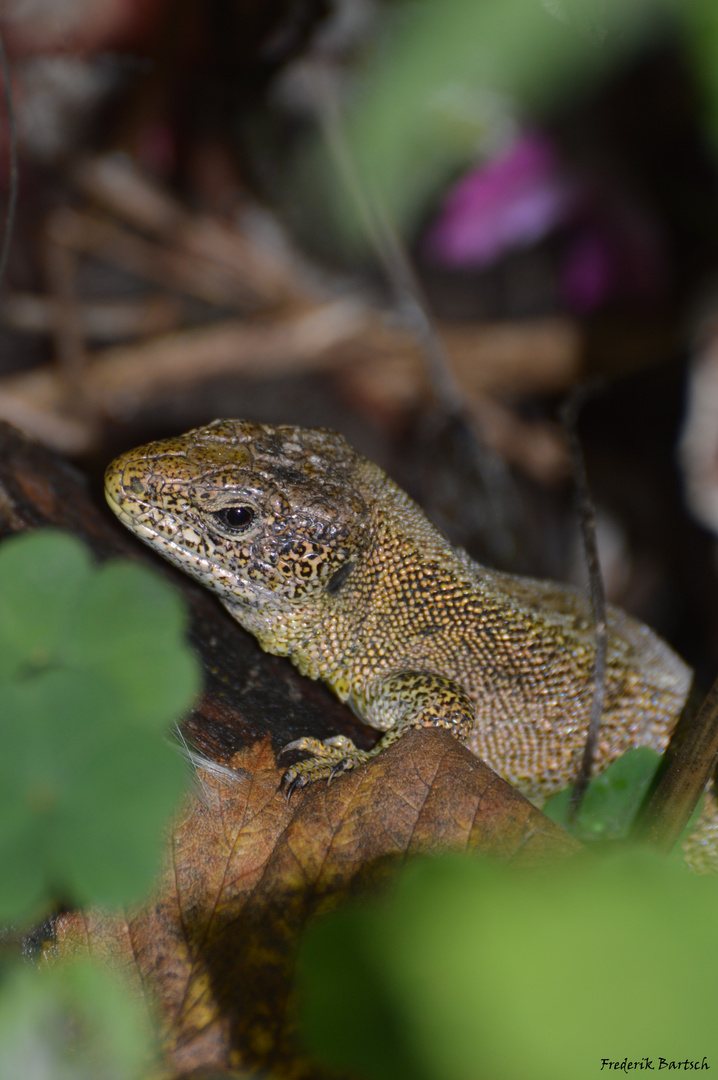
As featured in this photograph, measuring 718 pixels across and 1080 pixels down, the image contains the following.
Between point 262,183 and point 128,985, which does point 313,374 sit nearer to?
point 262,183

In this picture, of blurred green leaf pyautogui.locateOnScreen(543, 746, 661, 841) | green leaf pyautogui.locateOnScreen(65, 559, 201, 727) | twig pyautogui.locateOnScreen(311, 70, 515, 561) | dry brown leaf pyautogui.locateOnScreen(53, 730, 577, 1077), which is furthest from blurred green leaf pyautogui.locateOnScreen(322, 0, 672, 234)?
twig pyautogui.locateOnScreen(311, 70, 515, 561)

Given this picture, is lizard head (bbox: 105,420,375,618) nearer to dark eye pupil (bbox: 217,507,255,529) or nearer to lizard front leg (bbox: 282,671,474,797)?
dark eye pupil (bbox: 217,507,255,529)

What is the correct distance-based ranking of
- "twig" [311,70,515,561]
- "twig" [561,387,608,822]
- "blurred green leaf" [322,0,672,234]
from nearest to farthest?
"blurred green leaf" [322,0,672,234] → "twig" [561,387,608,822] → "twig" [311,70,515,561]

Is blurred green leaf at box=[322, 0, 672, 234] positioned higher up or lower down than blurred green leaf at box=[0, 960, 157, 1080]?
higher up

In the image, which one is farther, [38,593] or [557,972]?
[38,593]

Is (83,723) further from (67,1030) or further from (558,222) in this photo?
(558,222)

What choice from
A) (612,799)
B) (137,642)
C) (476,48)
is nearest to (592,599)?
(612,799)

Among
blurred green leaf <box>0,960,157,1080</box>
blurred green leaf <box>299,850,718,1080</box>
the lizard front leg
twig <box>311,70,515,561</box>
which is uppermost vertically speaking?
twig <box>311,70,515,561</box>

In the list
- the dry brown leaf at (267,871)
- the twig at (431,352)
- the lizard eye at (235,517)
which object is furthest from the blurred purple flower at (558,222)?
the dry brown leaf at (267,871)

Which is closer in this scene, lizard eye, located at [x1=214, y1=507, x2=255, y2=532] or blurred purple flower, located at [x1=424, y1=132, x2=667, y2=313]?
lizard eye, located at [x1=214, y1=507, x2=255, y2=532]
